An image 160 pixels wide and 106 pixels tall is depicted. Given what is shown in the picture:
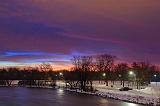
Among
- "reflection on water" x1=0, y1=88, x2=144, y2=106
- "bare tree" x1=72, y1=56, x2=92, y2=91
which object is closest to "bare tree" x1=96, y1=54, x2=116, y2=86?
"bare tree" x1=72, y1=56, x2=92, y2=91

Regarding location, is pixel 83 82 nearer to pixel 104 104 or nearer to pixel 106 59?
pixel 106 59

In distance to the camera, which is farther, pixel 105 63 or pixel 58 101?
pixel 105 63

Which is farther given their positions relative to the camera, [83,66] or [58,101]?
[83,66]

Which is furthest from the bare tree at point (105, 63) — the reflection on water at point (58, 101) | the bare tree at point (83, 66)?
the reflection on water at point (58, 101)

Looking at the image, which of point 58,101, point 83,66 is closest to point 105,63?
point 83,66

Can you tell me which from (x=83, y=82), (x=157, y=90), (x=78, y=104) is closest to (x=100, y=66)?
(x=83, y=82)

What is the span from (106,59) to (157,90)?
82012mm

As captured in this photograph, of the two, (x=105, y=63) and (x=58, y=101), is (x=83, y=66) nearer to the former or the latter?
(x=105, y=63)

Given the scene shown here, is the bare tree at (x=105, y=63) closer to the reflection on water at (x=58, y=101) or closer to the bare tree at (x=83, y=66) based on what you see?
the bare tree at (x=83, y=66)

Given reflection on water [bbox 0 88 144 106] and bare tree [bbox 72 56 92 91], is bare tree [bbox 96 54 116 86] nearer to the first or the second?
bare tree [bbox 72 56 92 91]

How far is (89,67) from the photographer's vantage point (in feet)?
529

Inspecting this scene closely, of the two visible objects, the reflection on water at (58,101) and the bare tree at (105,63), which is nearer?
the reflection on water at (58,101)

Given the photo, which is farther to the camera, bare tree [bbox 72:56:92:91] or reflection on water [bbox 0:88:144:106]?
bare tree [bbox 72:56:92:91]

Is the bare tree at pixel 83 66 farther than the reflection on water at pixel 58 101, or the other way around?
the bare tree at pixel 83 66
